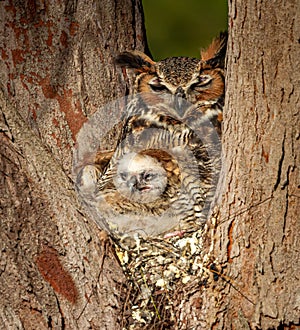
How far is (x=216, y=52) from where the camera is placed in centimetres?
345

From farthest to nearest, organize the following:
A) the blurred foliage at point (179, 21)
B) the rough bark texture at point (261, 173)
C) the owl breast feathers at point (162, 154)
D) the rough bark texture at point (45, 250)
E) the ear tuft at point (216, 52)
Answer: the blurred foliage at point (179, 21), the ear tuft at point (216, 52), the owl breast feathers at point (162, 154), the rough bark texture at point (45, 250), the rough bark texture at point (261, 173)

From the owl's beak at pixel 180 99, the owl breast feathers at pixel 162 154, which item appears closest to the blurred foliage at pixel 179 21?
the owl breast feathers at pixel 162 154

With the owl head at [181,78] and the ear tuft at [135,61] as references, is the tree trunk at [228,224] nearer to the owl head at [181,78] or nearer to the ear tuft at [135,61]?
the ear tuft at [135,61]

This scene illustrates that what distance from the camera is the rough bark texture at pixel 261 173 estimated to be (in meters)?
1.93

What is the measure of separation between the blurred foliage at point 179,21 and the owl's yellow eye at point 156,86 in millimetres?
3610

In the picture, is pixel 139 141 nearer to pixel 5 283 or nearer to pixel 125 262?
pixel 125 262

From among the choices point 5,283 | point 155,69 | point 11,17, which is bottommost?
point 5,283

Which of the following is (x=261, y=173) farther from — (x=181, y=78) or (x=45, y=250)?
(x=181, y=78)

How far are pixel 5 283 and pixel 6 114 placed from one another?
0.52m

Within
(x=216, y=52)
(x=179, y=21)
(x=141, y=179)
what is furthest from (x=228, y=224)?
(x=179, y=21)

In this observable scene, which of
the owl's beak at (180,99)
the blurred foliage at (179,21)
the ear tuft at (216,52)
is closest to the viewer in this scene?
the owl's beak at (180,99)

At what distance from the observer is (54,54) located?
3.00 metres

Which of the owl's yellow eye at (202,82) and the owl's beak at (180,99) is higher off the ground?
the owl's yellow eye at (202,82)

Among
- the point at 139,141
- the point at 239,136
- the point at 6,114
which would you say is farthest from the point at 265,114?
the point at 139,141
